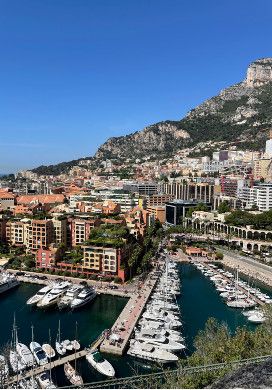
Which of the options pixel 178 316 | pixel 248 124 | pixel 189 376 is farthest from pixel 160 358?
pixel 248 124

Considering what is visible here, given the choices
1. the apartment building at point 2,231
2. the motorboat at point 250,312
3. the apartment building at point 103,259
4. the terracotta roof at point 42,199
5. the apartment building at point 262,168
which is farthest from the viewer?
the apartment building at point 262,168

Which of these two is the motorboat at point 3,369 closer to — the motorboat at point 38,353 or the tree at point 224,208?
the motorboat at point 38,353

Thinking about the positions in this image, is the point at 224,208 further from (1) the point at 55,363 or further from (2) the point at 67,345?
(1) the point at 55,363

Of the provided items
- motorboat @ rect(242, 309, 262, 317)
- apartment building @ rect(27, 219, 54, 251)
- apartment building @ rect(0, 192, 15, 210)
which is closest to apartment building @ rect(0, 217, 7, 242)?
apartment building @ rect(27, 219, 54, 251)

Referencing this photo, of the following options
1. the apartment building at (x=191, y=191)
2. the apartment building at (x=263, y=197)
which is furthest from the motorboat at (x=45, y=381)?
the apartment building at (x=191, y=191)

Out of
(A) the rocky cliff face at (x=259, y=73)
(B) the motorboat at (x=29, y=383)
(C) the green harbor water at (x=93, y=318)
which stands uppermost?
(A) the rocky cliff face at (x=259, y=73)
